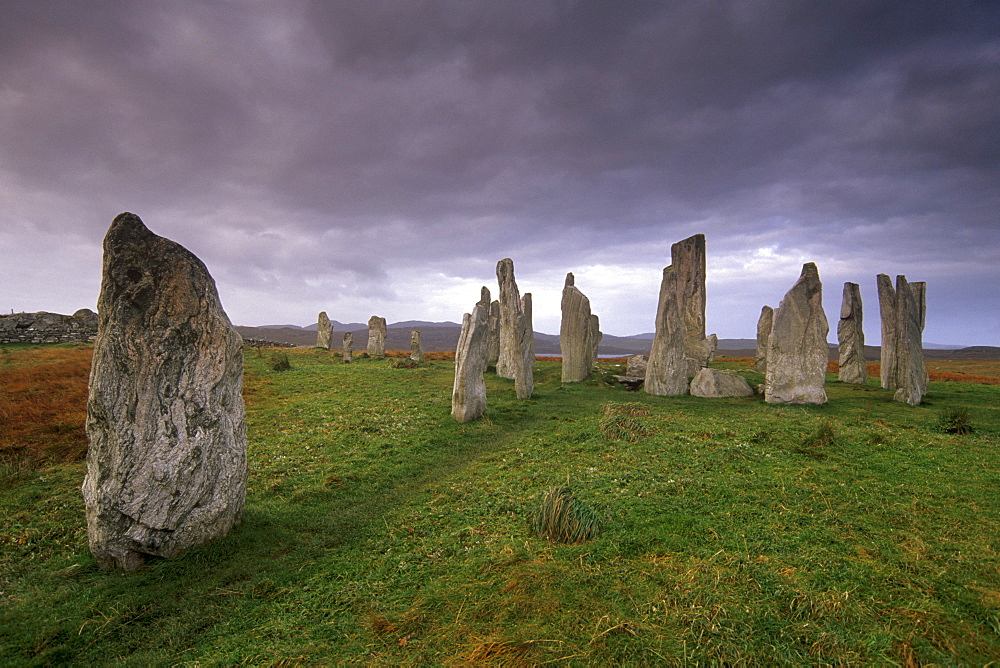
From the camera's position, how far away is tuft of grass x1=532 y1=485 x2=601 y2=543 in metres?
6.10

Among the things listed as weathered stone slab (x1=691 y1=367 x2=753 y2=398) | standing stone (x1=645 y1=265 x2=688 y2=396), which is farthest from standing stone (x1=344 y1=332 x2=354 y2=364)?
weathered stone slab (x1=691 y1=367 x2=753 y2=398)

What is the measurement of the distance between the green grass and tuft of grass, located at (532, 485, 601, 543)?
6.6 inches

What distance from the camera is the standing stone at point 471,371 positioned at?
14148 millimetres

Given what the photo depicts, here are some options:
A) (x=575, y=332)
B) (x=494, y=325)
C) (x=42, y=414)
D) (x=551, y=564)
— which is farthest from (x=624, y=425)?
(x=494, y=325)

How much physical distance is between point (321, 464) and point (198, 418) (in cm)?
387

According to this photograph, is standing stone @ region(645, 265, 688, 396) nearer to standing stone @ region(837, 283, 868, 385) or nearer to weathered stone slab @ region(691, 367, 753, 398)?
weathered stone slab @ region(691, 367, 753, 398)

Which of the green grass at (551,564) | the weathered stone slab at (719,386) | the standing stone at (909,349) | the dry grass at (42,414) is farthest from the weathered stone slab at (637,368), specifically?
the dry grass at (42,414)

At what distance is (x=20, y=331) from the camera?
3378cm

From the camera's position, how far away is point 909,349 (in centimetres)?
1678

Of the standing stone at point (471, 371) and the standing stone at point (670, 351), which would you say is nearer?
the standing stone at point (471, 371)

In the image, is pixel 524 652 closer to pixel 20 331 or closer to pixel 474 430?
pixel 474 430

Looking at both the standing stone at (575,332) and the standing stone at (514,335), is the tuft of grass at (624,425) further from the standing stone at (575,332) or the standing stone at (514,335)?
the standing stone at (575,332)

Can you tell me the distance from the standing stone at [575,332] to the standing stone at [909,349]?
39.2 ft

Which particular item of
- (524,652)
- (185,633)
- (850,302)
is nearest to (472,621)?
(524,652)
